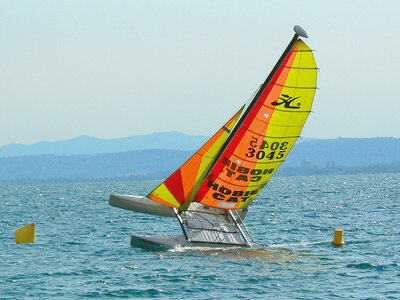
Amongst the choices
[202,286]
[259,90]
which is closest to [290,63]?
[259,90]

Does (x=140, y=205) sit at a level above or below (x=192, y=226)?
above

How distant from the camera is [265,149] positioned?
109ft

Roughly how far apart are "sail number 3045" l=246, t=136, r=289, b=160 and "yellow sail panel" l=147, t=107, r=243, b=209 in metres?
1.91

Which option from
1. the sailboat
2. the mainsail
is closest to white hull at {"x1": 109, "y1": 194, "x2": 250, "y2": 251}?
the sailboat

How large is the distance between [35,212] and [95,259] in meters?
36.3

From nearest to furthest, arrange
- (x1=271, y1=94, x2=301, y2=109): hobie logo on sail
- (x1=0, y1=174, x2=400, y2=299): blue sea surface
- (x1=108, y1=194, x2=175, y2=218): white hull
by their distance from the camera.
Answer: (x1=0, y1=174, x2=400, y2=299): blue sea surface, (x1=271, y1=94, x2=301, y2=109): hobie logo on sail, (x1=108, y1=194, x2=175, y2=218): white hull

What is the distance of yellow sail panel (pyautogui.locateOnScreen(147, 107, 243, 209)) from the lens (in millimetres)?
34219

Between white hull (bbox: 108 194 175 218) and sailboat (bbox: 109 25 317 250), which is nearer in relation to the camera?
sailboat (bbox: 109 25 317 250)

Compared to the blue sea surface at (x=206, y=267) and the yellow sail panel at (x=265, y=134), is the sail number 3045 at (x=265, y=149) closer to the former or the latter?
the yellow sail panel at (x=265, y=134)

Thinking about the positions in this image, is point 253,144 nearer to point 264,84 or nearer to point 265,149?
point 265,149

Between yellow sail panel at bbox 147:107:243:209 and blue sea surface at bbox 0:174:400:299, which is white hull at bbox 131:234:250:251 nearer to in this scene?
blue sea surface at bbox 0:174:400:299

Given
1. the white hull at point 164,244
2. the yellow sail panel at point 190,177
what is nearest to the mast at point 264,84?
the yellow sail panel at point 190,177

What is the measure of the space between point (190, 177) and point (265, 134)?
4.37 metres

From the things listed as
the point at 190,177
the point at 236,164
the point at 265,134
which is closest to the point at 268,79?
the point at 265,134
